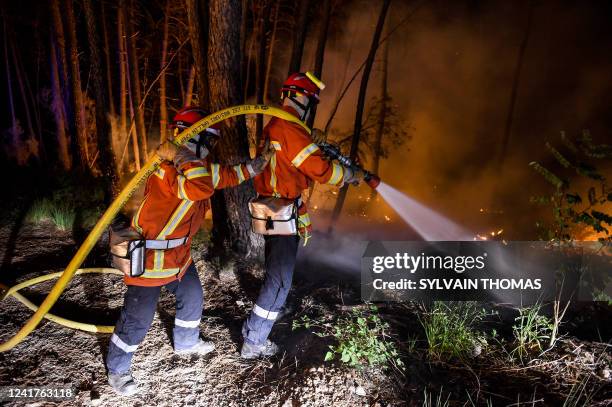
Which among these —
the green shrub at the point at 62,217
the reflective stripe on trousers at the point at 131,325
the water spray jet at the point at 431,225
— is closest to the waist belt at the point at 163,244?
the reflective stripe on trousers at the point at 131,325

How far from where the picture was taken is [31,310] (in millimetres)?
3760

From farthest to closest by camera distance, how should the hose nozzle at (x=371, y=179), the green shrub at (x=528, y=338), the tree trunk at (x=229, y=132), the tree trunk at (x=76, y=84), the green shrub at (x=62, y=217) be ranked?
the tree trunk at (x=76, y=84) → the green shrub at (x=62, y=217) → the tree trunk at (x=229, y=132) → the hose nozzle at (x=371, y=179) → the green shrub at (x=528, y=338)

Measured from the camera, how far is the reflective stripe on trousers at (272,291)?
3287 mm

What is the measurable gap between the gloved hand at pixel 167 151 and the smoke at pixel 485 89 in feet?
48.7

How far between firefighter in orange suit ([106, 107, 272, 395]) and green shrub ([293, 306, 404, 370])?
1.40m

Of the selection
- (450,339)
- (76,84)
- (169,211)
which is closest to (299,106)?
(169,211)

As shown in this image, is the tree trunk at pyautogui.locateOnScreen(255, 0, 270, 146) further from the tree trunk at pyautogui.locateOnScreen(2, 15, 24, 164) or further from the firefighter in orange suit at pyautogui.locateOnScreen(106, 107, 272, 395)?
the tree trunk at pyautogui.locateOnScreen(2, 15, 24, 164)

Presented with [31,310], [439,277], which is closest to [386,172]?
[439,277]

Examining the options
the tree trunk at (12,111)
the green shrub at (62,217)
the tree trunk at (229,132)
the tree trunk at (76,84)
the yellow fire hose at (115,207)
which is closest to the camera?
the yellow fire hose at (115,207)

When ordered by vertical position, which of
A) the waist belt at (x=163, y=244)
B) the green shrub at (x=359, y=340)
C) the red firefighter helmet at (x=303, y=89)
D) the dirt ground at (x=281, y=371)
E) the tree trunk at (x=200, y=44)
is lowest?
Result: the dirt ground at (x=281, y=371)

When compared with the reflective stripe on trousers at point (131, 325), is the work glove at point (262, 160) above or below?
above

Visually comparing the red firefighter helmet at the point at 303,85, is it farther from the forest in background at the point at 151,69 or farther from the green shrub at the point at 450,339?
the green shrub at the point at 450,339

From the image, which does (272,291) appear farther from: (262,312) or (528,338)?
(528,338)

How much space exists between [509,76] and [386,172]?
8.08 metres
